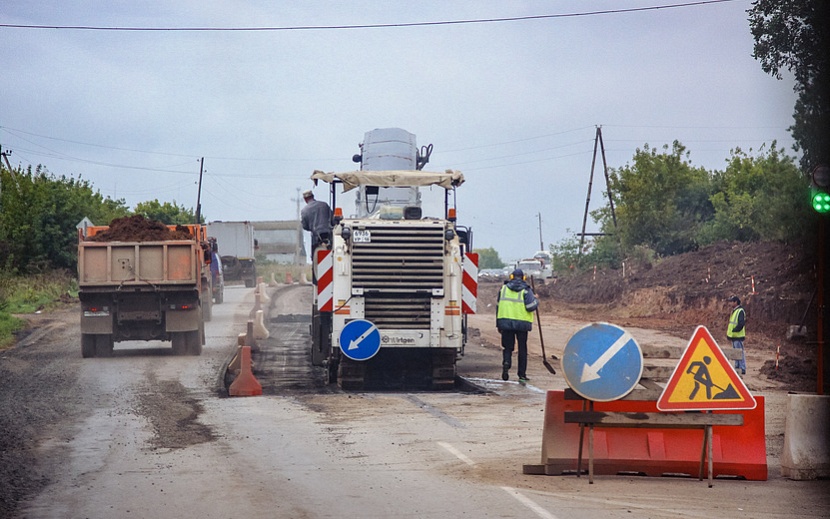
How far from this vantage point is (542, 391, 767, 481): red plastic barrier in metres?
9.09

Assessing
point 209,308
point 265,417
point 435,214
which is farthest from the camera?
point 209,308

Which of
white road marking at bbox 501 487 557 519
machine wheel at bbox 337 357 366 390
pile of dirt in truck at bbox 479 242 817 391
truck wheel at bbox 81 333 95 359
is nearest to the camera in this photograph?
white road marking at bbox 501 487 557 519

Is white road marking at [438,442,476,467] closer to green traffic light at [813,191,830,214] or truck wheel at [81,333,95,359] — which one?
green traffic light at [813,191,830,214]

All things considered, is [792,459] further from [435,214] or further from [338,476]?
[435,214]

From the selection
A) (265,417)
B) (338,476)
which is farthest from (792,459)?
(265,417)

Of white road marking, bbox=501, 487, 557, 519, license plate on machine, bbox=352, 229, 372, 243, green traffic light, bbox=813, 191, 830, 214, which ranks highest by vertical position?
green traffic light, bbox=813, 191, 830, 214

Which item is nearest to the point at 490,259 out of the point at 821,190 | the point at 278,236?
the point at 278,236

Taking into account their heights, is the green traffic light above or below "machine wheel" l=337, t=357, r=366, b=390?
above

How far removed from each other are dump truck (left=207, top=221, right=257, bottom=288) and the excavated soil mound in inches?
1273

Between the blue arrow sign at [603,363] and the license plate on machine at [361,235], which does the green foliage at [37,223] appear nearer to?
the license plate on machine at [361,235]

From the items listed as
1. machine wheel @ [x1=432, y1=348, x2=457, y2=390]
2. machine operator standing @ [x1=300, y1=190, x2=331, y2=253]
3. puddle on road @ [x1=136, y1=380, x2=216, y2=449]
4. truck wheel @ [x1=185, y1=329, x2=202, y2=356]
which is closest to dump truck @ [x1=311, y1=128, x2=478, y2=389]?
machine wheel @ [x1=432, y1=348, x2=457, y2=390]

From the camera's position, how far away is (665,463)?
9.17 meters

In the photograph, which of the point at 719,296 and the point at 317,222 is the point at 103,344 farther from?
the point at 719,296

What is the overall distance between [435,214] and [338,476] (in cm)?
785
